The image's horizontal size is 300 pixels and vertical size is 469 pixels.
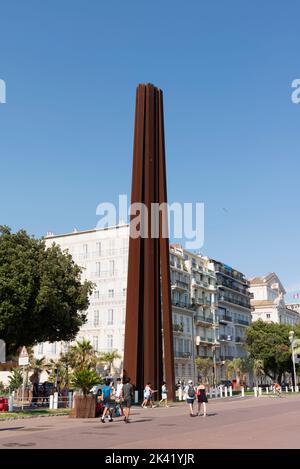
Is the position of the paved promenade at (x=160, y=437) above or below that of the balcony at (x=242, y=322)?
below

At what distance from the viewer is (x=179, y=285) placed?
72625mm

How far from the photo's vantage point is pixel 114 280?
220 feet

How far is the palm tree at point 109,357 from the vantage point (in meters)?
58.8

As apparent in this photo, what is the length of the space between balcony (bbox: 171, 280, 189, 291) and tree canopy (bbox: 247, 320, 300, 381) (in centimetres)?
1271

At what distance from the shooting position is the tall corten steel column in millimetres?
35750

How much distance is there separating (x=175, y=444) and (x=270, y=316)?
100 metres

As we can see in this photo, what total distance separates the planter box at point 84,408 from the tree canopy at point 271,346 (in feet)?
177

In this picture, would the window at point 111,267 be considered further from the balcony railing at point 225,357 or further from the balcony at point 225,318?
the balcony railing at point 225,357

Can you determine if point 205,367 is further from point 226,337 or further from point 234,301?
point 234,301

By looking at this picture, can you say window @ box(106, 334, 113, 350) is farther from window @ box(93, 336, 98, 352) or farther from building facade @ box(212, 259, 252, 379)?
building facade @ box(212, 259, 252, 379)

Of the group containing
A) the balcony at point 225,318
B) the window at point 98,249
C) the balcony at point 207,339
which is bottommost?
the balcony at point 207,339

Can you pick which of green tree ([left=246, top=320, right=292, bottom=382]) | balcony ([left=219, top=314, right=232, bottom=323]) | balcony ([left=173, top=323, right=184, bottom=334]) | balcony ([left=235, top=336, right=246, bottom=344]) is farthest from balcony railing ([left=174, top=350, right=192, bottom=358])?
balcony ([left=235, top=336, right=246, bottom=344])

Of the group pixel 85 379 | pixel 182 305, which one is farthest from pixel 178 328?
pixel 85 379

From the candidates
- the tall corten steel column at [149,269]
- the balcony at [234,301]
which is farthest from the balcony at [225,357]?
the tall corten steel column at [149,269]
